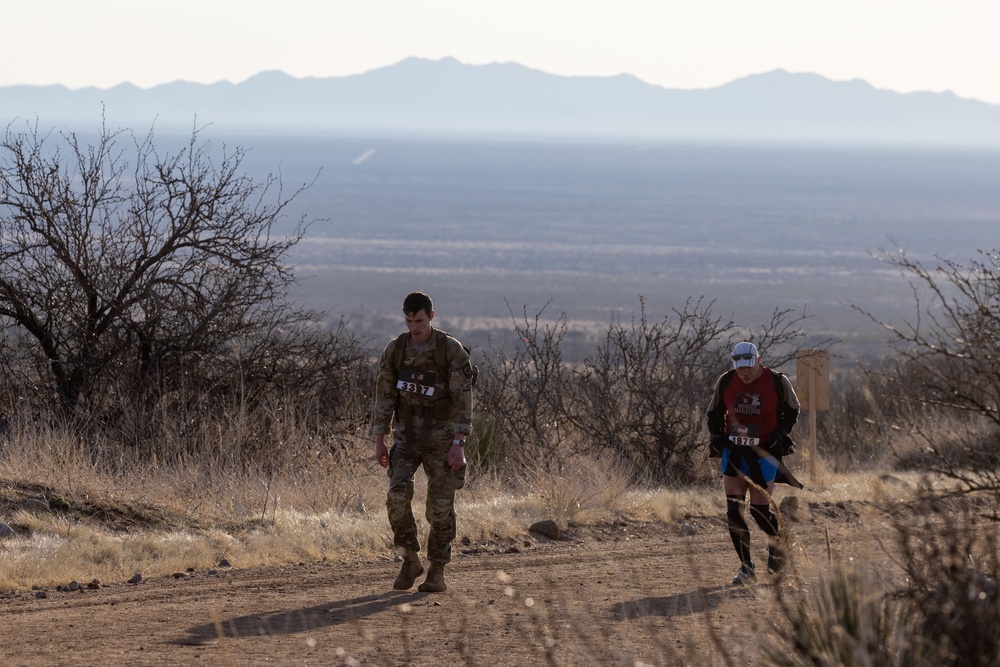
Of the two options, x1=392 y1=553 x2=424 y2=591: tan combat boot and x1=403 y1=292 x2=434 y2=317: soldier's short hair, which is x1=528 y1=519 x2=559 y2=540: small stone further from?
x1=403 y1=292 x2=434 y2=317: soldier's short hair

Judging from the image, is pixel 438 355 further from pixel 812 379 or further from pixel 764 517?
pixel 812 379

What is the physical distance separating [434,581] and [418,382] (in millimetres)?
1151

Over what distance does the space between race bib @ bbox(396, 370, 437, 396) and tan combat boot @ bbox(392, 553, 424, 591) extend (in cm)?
95

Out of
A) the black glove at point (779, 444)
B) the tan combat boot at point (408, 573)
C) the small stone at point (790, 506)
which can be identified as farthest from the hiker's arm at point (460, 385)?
the small stone at point (790, 506)

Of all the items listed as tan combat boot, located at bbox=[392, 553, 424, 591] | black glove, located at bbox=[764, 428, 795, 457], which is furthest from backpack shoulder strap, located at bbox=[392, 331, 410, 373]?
black glove, located at bbox=[764, 428, 795, 457]

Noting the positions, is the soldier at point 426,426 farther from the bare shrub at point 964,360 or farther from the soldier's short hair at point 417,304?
the bare shrub at point 964,360

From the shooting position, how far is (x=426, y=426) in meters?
7.61

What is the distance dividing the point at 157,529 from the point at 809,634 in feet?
18.5

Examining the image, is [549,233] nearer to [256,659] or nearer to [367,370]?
[367,370]

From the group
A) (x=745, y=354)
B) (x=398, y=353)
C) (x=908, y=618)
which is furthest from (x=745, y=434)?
(x=908, y=618)

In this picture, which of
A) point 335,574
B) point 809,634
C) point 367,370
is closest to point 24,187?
point 367,370

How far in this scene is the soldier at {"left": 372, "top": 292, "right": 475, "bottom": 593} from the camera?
758 centimetres

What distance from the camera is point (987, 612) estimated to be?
13.9ft

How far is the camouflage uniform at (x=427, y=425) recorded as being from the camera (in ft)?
24.9
